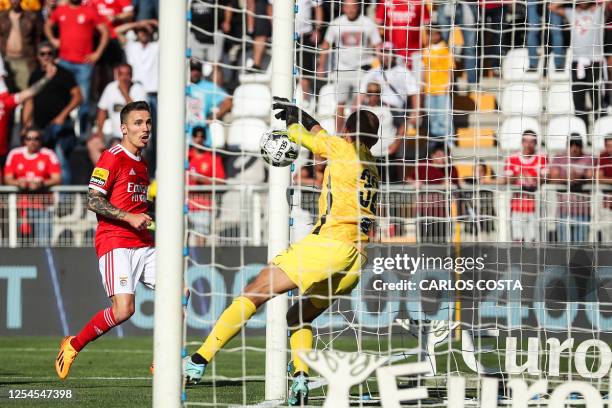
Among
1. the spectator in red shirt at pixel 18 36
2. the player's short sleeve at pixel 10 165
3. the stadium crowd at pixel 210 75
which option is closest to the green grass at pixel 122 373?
the stadium crowd at pixel 210 75

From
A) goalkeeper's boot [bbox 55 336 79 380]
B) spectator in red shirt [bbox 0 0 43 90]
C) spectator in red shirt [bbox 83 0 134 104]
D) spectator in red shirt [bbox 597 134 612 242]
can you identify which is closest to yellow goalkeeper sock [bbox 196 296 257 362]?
goalkeeper's boot [bbox 55 336 79 380]

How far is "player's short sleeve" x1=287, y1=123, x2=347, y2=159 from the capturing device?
7.59 metres

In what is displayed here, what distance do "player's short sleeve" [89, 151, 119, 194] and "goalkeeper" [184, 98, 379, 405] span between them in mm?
1919

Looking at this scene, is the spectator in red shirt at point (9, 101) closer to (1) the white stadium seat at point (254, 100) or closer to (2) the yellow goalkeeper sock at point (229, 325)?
(1) the white stadium seat at point (254, 100)

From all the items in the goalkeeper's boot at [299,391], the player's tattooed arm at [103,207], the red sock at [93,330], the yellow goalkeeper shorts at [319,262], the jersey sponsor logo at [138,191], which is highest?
the jersey sponsor logo at [138,191]

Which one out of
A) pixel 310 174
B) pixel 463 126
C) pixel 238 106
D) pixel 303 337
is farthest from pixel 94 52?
pixel 303 337

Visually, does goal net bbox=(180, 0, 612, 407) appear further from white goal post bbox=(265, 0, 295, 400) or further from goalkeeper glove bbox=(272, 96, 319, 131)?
goalkeeper glove bbox=(272, 96, 319, 131)

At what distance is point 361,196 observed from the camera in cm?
787

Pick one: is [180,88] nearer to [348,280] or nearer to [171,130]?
[171,130]

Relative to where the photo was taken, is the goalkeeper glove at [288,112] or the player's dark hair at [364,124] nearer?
the goalkeeper glove at [288,112]

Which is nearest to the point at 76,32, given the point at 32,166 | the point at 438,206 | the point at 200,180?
the point at 32,166

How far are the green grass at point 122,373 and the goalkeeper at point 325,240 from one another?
0.30 metres

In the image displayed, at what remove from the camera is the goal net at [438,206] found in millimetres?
8609

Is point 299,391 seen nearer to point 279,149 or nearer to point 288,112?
point 279,149
